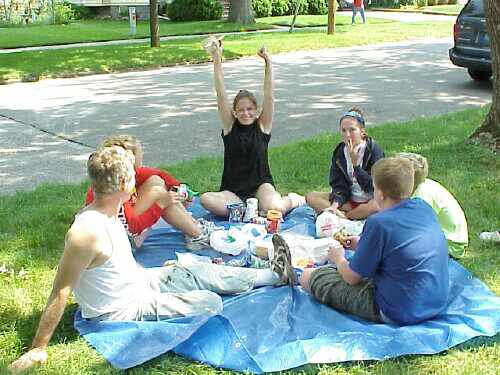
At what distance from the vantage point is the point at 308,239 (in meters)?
5.06

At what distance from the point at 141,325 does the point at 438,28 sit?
70.3 feet

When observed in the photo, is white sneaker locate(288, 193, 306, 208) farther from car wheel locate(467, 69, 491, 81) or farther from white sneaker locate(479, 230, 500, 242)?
car wheel locate(467, 69, 491, 81)

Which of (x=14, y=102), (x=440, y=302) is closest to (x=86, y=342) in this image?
(x=440, y=302)

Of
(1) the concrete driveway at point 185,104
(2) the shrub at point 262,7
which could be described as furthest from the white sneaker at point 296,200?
(2) the shrub at point 262,7

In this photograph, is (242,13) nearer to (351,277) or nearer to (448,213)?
(448,213)

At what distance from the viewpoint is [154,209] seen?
4895mm

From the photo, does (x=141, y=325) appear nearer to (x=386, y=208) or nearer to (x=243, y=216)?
(x=386, y=208)

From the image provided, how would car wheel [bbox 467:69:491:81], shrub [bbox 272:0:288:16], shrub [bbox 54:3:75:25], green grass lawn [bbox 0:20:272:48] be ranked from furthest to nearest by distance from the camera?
shrub [bbox 272:0:288:16], shrub [bbox 54:3:75:25], green grass lawn [bbox 0:20:272:48], car wheel [bbox 467:69:491:81]

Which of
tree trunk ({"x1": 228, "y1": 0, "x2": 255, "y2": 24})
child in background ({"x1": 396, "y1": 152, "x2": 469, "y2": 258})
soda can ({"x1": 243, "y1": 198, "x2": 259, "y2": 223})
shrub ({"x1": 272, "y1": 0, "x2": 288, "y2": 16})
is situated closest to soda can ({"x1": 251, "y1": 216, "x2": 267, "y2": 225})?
soda can ({"x1": 243, "y1": 198, "x2": 259, "y2": 223})

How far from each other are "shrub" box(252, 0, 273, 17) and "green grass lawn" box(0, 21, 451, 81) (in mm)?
9060

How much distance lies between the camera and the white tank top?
138 inches

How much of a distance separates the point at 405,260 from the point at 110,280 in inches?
63.8

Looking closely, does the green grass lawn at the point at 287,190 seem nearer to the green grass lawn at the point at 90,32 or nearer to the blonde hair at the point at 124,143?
the blonde hair at the point at 124,143

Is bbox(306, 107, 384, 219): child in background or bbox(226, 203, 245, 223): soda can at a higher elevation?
bbox(306, 107, 384, 219): child in background
